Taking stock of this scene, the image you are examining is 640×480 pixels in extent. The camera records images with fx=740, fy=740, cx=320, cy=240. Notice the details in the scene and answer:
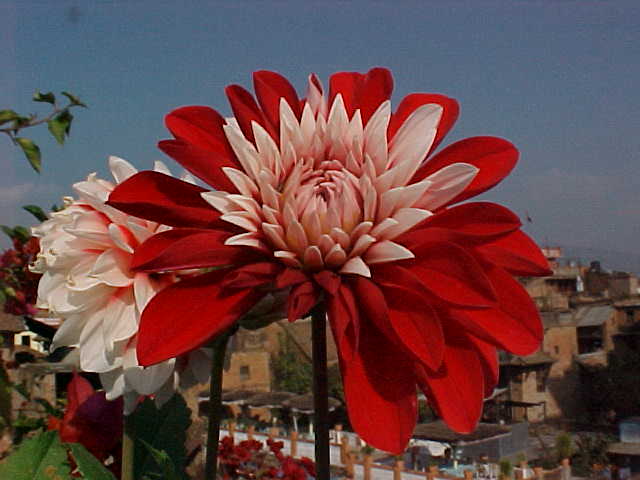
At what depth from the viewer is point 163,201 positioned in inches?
9.5

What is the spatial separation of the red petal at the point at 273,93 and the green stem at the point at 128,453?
0.47ft

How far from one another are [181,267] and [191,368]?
101 mm

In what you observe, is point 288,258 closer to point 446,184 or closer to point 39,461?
point 446,184

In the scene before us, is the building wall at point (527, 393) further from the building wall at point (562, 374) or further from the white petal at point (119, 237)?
the white petal at point (119, 237)

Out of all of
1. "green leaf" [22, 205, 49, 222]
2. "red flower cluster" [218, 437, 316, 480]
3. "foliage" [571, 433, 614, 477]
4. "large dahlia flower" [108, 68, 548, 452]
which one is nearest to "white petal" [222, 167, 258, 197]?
"large dahlia flower" [108, 68, 548, 452]

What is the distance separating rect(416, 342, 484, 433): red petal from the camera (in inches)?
8.2

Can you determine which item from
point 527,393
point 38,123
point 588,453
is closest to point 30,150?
point 38,123

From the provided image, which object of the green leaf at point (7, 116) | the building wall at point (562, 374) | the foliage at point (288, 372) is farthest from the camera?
the building wall at point (562, 374)

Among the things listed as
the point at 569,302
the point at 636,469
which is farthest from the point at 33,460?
the point at 569,302

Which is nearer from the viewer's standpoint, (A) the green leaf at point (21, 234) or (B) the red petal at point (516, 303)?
(B) the red petal at point (516, 303)

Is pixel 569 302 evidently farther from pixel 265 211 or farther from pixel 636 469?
pixel 265 211

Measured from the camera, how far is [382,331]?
0.22 metres

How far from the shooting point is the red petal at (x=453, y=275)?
208 mm

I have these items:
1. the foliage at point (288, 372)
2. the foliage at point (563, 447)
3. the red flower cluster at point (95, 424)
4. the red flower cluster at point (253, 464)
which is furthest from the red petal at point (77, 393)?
the foliage at point (288, 372)
